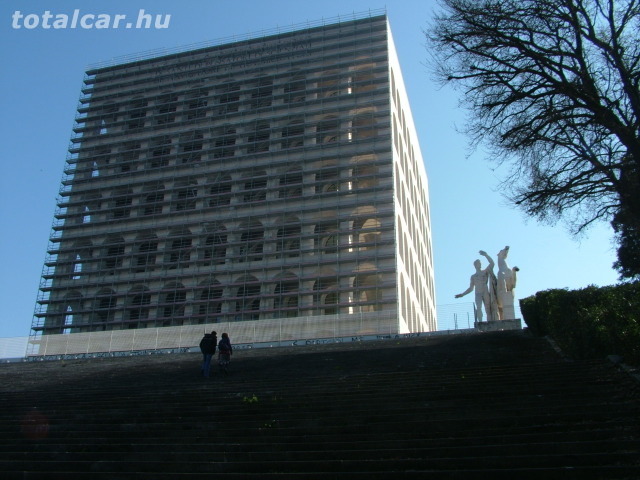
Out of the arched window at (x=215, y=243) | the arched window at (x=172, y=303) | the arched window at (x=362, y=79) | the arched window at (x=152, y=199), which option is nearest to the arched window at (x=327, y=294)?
the arched window at (x=215, y=243)

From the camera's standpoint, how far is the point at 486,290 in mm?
24875

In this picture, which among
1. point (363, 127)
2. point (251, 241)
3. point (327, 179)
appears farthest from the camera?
point (363, 127)

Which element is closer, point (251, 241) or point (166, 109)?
point (251, 241)

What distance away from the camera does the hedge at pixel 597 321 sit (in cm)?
1081

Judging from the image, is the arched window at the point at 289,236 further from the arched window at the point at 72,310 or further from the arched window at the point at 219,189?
the arched window at the point at 72,310

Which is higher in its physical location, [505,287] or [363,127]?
[363,127]

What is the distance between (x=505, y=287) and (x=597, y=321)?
42.0 ft

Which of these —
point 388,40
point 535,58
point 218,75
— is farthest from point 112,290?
point 535,58

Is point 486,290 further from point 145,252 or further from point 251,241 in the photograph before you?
point 145,252

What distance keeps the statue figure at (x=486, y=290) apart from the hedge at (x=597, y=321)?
26.2ft

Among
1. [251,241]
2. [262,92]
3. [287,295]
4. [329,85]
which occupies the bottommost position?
[287,295]

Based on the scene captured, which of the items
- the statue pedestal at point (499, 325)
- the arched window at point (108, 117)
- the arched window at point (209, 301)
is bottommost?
the statue pedestal at point (499, 325)

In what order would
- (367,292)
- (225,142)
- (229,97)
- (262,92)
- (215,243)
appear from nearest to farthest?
(367,292)
(215,243)
(225,142)
(262,92)
(229,97)

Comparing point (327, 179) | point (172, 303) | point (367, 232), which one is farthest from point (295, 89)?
point (172, 303)
